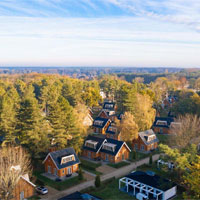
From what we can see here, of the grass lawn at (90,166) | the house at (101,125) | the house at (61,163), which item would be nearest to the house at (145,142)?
the grass lawn at (90,166)

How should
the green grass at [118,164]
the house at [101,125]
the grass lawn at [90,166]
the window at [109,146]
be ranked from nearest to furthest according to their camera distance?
1. the grass lawn at [90,166]
2. the green grass at [118,164]
3. the window at [109,146]
4. the house at [101,125]

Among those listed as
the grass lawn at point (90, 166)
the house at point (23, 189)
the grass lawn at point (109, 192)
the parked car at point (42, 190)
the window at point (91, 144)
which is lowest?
the grass lawn at point (90, 166)

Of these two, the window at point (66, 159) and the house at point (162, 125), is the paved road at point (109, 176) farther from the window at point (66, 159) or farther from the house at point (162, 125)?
the house at point (162, 125)

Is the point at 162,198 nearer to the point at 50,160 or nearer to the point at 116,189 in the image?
the point at 116,189

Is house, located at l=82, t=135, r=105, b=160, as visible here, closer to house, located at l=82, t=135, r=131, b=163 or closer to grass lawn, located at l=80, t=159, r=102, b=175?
house, located at l=82, t=135, r=131, b=163

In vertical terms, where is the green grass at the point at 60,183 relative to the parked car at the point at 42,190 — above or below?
below

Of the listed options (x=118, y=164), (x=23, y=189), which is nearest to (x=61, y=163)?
(x=23, y=189)

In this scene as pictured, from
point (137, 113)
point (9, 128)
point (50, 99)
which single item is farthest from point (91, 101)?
point (9, 128)
